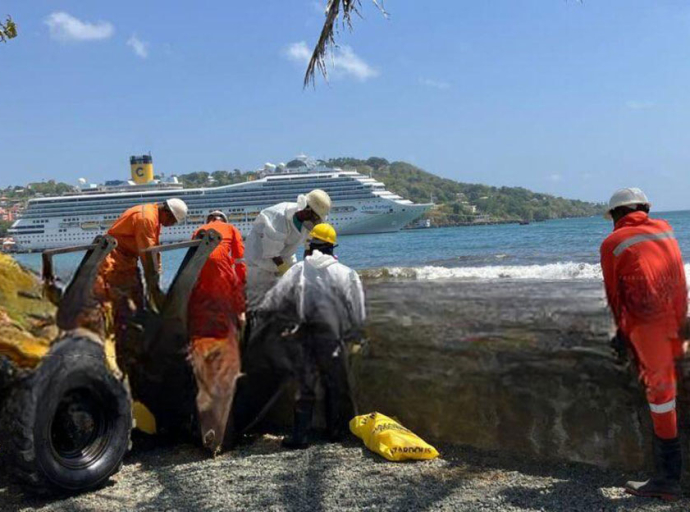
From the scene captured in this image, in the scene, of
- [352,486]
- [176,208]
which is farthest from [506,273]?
[352,486]

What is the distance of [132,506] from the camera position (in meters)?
4.08

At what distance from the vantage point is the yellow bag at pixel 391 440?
4.65 meters

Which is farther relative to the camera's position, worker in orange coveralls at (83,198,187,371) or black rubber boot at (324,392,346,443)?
black rubber boot at (324,392,346,443)

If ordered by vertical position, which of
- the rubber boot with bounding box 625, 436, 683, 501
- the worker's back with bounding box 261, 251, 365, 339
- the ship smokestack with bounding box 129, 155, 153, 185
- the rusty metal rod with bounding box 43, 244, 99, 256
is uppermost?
the ship smokestack with bounding box 129, 155, 153, 185

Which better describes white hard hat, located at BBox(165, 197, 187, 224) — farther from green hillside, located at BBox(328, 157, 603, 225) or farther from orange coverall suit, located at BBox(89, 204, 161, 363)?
green hillside, located at BBox(328, 157, 603, 225)

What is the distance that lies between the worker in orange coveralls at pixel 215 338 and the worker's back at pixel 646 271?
2.84 meters

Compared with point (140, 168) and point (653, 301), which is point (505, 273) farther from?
point (140, 168)

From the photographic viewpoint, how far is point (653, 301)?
3.84m

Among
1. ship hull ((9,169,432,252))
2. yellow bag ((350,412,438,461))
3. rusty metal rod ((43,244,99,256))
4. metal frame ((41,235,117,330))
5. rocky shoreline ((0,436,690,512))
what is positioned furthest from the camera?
ship hull ((9,169,432,252))

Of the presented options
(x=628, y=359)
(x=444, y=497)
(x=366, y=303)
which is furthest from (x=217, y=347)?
(x=628, y=359)

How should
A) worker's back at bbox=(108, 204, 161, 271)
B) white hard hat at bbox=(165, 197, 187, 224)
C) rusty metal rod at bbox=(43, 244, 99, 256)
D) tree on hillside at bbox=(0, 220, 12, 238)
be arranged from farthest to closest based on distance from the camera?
tree on hillside at bbox=(0, 220, 12, 238), white hard hat at bbox=(165, 197, 187, 224), worker's back at bbox=(108, 204, 161, 271), rusty metal rod at bbox=(43, 244, 99, 256)

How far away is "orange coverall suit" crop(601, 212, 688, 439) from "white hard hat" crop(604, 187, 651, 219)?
125mm

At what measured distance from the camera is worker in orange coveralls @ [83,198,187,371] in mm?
4910

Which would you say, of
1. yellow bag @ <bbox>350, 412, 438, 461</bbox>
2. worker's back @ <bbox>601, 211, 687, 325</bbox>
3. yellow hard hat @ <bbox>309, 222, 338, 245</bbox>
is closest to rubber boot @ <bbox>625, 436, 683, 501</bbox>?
worker's back @ <bbox>601, 211, 687, 325</bbox>
